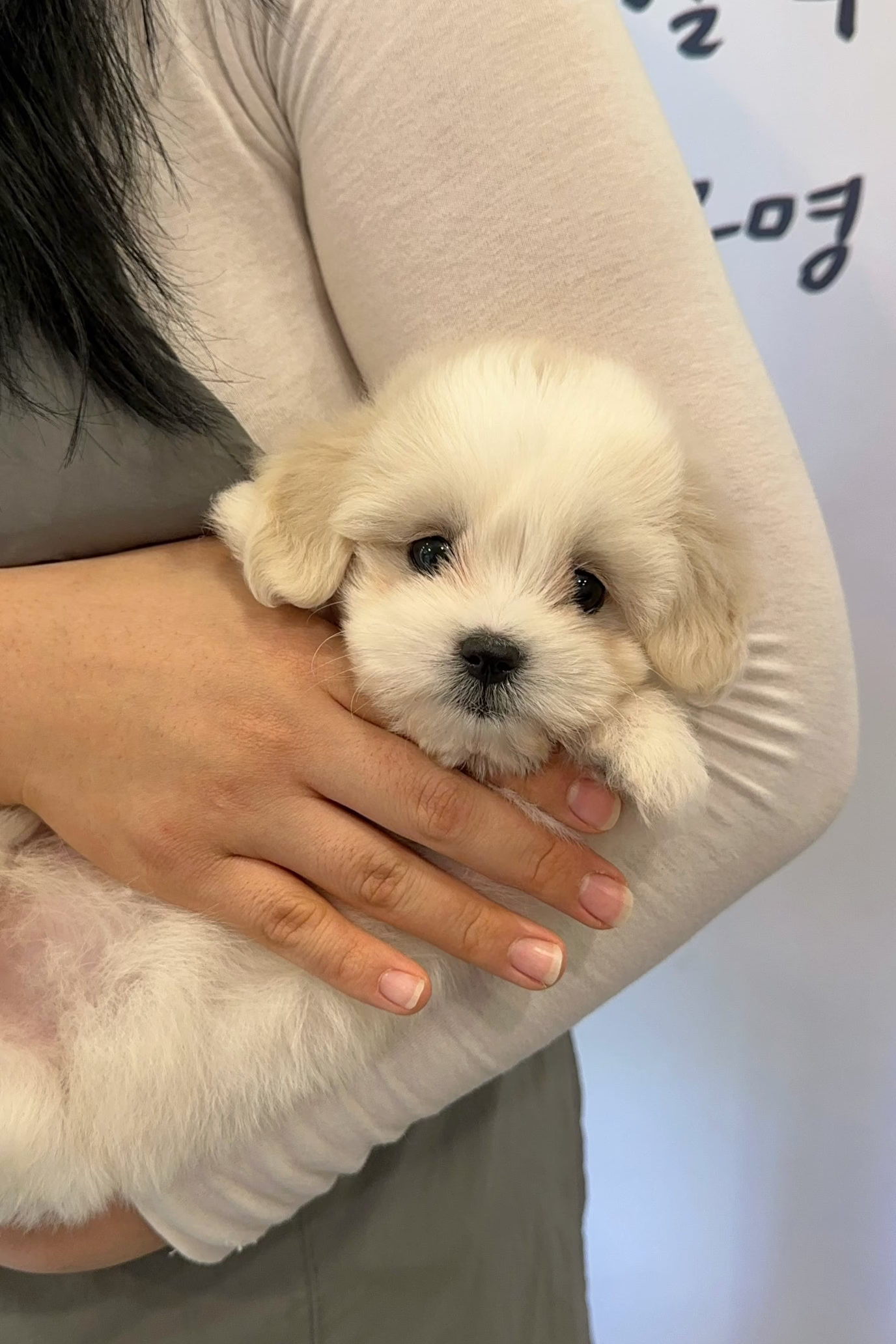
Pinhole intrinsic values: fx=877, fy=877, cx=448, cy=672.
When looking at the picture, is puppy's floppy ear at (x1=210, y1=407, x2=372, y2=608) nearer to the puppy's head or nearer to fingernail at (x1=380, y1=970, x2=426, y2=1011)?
the puppy's head

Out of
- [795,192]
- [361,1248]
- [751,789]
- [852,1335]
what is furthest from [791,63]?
[852,1335]

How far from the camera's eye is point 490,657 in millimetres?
792

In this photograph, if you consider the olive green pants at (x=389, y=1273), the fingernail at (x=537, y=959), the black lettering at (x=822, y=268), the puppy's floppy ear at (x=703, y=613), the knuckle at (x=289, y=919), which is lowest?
the olive green pants at (x=389, y=1273)

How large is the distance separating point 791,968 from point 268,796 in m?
1.59

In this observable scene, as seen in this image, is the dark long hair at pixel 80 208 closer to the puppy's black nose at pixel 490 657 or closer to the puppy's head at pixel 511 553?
the puppy's head at pixel 511 553

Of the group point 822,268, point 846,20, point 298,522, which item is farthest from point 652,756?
point 846,20

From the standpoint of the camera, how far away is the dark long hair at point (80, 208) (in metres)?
0.76

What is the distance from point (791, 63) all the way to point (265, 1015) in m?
1.74

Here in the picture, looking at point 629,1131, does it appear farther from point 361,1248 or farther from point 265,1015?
point 265,1015

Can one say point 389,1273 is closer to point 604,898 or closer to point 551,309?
point 604,898

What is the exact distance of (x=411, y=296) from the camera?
0.84 m

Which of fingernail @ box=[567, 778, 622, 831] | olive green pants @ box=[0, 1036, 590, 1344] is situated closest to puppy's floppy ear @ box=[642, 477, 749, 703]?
fingernail @ box=[567, 778, 622, 831]

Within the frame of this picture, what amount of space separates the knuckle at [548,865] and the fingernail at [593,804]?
1.4 inches

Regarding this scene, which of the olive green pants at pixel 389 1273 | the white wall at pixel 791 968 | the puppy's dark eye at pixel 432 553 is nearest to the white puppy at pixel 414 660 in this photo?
the puppy's dark eye at pixel 432 553
